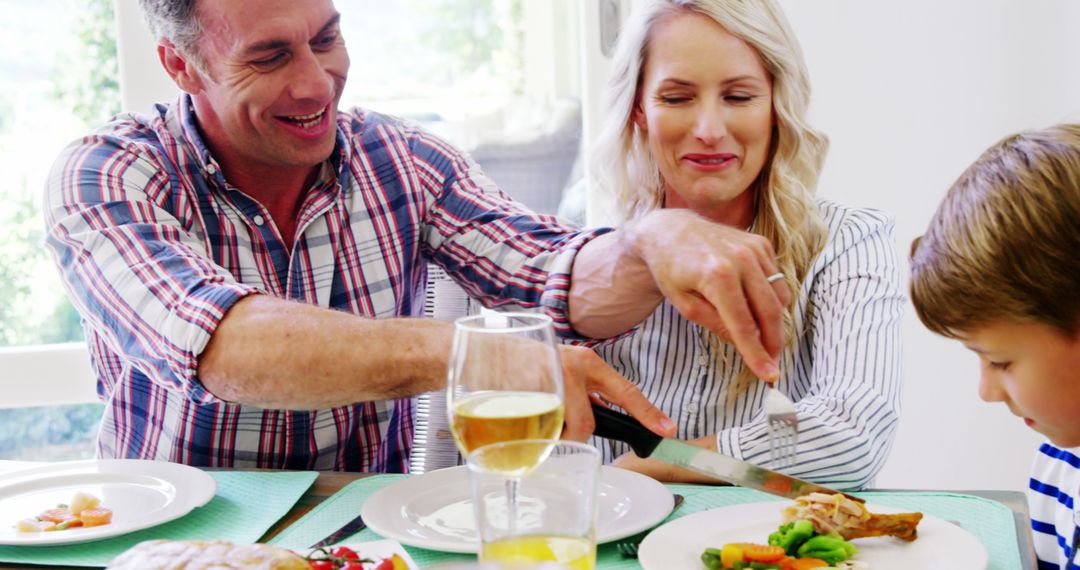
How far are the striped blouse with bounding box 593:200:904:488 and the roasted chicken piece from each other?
1.32ft

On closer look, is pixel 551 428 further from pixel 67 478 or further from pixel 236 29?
→ pixel 236 29

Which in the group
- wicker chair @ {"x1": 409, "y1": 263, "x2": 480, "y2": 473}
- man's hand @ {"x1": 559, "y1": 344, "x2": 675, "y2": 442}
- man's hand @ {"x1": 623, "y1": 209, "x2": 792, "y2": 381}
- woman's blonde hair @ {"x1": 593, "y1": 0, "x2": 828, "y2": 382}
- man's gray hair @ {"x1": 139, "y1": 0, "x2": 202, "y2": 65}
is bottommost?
wicker chair @ {"x1": 409, "y1": 263, "x2": 480, "y2": 473}

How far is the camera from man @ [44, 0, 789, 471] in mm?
1371

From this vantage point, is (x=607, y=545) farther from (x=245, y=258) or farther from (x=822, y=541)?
(x=245, y=258)

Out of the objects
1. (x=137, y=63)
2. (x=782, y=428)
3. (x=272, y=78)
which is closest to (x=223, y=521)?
(x=782, y=428)

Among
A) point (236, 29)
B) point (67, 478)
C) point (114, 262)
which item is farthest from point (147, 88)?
point (67, 478)

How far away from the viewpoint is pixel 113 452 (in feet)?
5.96

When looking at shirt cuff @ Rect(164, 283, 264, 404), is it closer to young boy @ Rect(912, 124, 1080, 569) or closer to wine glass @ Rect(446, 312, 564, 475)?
wine glass @ Rect(446, 312, 564, 475)

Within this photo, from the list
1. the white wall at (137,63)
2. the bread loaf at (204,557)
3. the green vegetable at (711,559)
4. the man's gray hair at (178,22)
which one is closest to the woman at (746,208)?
the green vegetable at (711,559)

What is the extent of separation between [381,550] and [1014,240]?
0.70 metres

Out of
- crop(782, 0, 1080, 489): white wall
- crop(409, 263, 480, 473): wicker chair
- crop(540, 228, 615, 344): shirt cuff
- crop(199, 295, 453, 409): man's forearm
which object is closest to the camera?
crop(199, 295, 453, 409): man's forearm

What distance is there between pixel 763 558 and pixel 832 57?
2000 mm

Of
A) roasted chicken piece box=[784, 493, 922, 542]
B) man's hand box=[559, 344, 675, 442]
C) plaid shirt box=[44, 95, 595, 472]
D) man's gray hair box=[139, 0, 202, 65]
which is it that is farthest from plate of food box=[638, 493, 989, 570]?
man's gray hair box=[139, 0, 202, 65]

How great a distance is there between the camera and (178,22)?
1.82 metres
